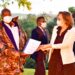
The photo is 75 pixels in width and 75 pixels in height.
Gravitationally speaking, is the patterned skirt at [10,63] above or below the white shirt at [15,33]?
below

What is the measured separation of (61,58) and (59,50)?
5.6 inches

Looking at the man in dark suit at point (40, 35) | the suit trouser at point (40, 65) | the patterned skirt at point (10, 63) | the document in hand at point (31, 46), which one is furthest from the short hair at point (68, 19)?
the suit trouser at point (40, 65)

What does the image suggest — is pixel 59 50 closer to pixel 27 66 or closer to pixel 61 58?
pixel 61 58

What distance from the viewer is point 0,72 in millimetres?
8617

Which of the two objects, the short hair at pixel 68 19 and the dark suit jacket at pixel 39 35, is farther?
the dark suit jacket at pixel 39 35

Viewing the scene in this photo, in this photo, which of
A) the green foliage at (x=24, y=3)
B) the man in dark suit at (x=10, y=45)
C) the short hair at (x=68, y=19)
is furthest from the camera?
the green foliage at (x=24, y=3)

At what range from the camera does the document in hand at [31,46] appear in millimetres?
8227

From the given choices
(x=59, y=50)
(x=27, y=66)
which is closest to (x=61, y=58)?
(x=59, y=50)

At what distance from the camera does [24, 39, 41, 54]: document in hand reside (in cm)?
823

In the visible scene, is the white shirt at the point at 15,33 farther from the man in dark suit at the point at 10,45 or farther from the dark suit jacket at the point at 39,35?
the dark suit jacket at the point at 39,35

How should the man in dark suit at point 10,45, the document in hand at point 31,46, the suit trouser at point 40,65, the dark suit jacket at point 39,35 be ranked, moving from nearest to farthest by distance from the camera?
the document in hand at point 31,46
the man in dark suit at point 10,45
the dark suit jacket at point 39,35
the suit trouser at point 40,65

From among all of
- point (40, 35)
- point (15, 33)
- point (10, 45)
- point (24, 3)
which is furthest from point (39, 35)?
point (24, 3)

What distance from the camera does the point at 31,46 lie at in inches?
323

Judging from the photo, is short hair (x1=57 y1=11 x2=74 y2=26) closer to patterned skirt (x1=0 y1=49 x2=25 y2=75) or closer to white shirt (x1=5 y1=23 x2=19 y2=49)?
white shirt (x1=5 y1=23 x2=19 y2=49)
